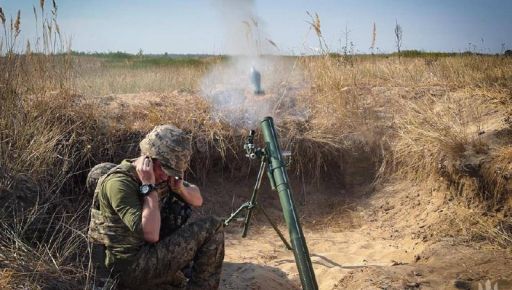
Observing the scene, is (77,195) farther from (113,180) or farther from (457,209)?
(457,209)

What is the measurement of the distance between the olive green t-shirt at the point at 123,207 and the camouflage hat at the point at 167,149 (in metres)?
0.17

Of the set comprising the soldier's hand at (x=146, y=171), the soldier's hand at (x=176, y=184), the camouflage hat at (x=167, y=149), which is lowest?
the soldier's hand at (x=176, y=184)

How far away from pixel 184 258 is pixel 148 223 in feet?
1.73

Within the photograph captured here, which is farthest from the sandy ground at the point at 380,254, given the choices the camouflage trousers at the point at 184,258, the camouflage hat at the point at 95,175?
the camouflage hat at the point at 95,175

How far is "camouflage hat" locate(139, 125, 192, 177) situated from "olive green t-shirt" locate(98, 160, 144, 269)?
0.57 feet

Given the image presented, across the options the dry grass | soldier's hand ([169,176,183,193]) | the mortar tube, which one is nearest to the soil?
the dry grass

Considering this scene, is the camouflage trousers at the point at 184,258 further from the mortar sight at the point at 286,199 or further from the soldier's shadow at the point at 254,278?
the mortar sight at the point at 286,199

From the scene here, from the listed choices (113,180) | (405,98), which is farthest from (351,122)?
(113,180)

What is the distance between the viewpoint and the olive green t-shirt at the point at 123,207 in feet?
10.0

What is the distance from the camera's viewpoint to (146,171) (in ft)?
10.3

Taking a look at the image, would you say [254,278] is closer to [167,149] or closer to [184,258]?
[184,258]

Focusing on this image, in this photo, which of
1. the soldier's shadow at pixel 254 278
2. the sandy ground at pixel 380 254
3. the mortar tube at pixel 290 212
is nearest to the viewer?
the mortar tube at pixel 290 212

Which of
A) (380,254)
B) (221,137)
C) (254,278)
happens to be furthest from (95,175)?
(380,254)

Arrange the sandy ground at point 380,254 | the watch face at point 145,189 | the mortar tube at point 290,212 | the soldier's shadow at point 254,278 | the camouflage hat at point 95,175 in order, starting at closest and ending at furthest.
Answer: the mortar tube at point 290,212 < the watch face at point 145,189 < the sandy ground at point 380,254 < the camouflage hat at point 95,175 < the soldier's shadow at point 254,278
